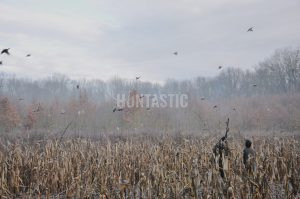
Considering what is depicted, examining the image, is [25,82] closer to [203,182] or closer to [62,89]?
[62,89]

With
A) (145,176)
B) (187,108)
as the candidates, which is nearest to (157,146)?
(145,176)

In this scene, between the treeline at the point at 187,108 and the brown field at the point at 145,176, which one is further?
the treeline at the point at 187,108

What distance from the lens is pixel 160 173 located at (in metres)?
4.89

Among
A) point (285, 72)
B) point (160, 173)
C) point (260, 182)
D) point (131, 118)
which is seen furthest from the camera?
point (285, 72)

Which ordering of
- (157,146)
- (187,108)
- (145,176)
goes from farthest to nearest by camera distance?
1. (187,108)
2. (157,146)
3. (145,176)

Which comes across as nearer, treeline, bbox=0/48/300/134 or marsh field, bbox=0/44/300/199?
marsh field, bbox=0/44/300/199

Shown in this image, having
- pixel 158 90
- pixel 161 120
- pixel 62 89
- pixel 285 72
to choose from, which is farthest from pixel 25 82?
pixel 161 120

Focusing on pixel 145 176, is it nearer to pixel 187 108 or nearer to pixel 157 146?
pixel 157 146

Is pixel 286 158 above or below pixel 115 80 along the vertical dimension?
below

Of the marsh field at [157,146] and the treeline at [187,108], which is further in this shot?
the treeline at [187,108]

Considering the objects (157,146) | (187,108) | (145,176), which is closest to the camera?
(145,176)

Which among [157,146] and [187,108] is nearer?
[157,146]

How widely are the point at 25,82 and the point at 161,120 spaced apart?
85564 mm

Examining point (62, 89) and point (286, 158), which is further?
point (62, 89)
